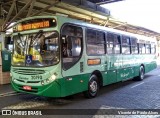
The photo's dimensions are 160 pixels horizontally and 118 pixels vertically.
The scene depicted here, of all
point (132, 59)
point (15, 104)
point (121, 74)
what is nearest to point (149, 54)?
point (132, 59)

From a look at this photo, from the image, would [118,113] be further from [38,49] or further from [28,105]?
[38,49]

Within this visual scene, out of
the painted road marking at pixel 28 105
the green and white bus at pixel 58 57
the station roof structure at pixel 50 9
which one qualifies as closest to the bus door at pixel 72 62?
the green and white bus at pixel 58 57

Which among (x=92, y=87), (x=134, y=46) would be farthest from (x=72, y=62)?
(x=134, y=46)

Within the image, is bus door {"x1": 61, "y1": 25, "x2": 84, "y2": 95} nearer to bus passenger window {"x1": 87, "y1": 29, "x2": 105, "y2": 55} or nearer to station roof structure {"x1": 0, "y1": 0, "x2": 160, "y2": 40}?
bus passenger window {"x1": 87, "y1": 29, "x2": 105, "y2": 55}

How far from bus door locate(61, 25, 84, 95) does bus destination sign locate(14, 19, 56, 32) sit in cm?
58

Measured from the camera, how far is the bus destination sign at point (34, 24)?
22.2 ft

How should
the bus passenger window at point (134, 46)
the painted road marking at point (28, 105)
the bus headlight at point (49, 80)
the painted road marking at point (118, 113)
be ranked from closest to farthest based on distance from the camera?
the painted road marking at point (118, 113) < the bus headlight at point (49, 80) < the painted road marking at point (28, 105) < the bus passenger window at point (134, 46)

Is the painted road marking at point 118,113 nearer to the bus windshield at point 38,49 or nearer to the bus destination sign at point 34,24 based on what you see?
the bus windshield at point 38,49

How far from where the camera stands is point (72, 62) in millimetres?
7051

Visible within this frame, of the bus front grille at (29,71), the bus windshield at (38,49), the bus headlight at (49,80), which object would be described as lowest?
the bus headlight at (49,80)

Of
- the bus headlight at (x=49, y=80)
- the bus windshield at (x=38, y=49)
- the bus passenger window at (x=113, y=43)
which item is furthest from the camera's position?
the bus passenger window at (x=113, y=43)

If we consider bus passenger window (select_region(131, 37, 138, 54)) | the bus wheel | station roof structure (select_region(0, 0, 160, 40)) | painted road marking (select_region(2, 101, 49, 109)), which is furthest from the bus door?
station roof structure (select_region(0, 0, 160, 40))

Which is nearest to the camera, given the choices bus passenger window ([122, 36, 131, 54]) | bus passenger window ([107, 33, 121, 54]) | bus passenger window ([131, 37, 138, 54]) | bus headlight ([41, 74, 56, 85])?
bus headlight ([41, 74, 56, 85])

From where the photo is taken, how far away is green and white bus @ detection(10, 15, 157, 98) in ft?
21.6
